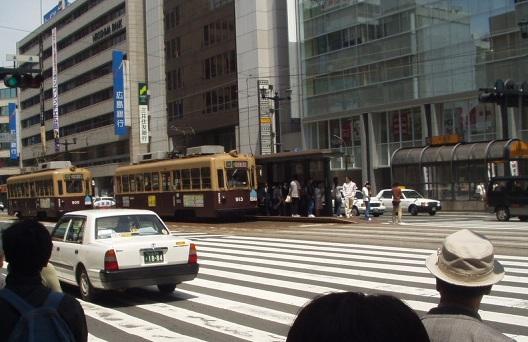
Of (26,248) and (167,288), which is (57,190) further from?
(26,248)

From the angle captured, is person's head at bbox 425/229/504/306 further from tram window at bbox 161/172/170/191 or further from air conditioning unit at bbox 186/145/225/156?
tram window at bbox 161/172/170/191

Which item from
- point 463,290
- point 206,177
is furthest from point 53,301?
point 206,177

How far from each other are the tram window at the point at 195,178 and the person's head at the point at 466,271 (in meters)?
27.7

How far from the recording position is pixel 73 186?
39344 millimetres

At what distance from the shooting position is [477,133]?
43.0 metres

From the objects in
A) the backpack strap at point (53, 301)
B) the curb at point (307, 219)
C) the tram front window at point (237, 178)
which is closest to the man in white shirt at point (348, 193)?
the curb at point (307, 219)

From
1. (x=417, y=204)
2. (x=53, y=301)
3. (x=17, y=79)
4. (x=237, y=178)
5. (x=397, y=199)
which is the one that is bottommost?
(x=417, y=204)

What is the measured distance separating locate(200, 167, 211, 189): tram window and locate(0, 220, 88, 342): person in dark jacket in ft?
84.9

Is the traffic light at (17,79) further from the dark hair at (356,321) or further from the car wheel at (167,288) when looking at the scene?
the dark hair at (356,321)

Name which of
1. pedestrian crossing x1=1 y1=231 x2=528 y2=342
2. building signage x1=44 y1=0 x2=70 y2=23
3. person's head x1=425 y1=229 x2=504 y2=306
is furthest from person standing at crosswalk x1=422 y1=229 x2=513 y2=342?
building signage x1=44 y1=0 x2=70 y2=23

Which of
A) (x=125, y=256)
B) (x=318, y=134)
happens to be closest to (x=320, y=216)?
(x=125, y=256)

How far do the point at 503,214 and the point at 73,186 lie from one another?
80.6 feet

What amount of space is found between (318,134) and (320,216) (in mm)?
25750

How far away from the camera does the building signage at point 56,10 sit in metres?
101
